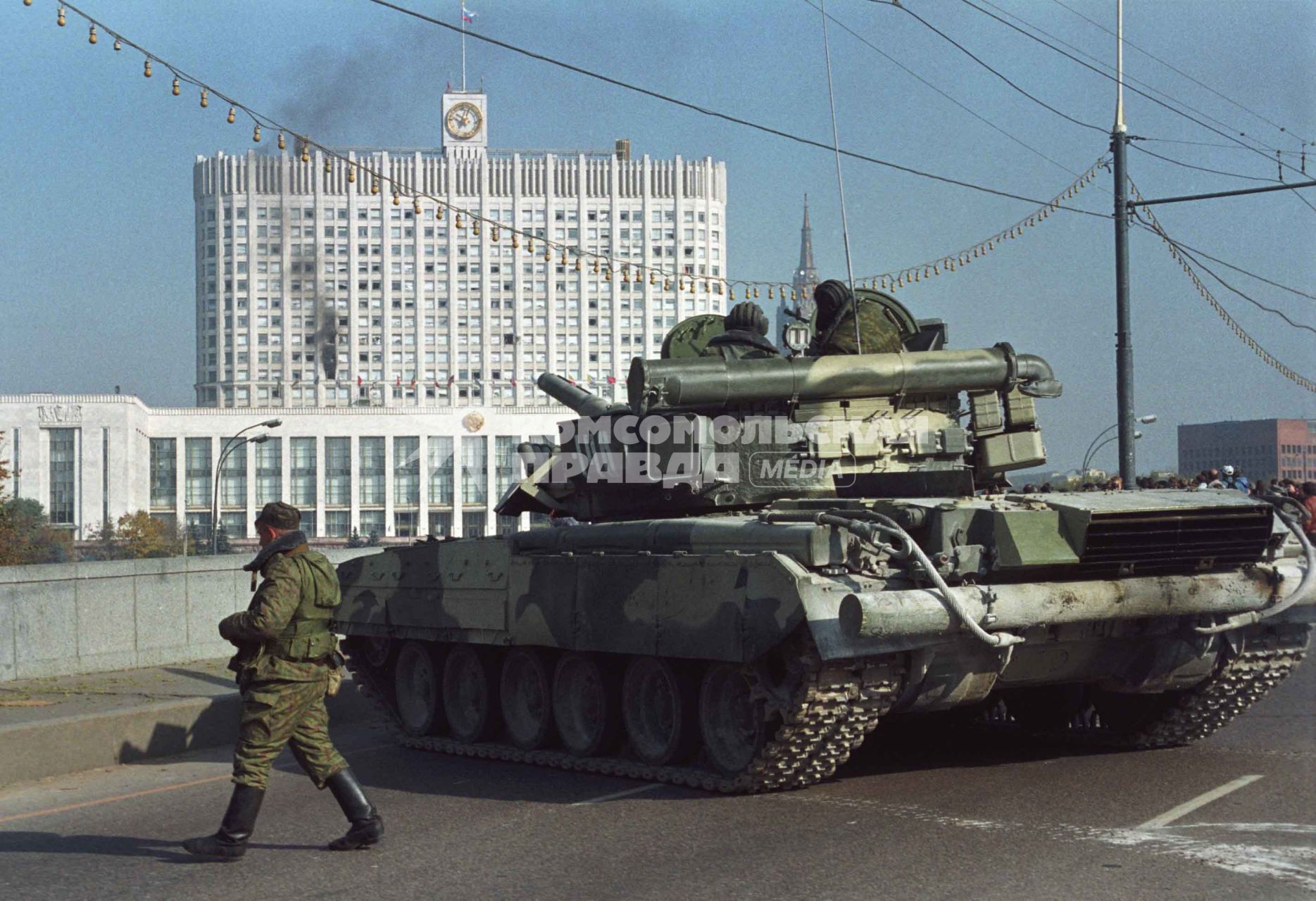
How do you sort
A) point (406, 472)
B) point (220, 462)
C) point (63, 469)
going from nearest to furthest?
point (220, 462)
point (63, 469)
point (406, 472)

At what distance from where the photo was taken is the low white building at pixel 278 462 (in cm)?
11900

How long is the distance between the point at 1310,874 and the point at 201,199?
496 ft

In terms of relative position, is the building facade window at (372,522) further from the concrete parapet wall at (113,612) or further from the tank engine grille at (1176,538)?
the tank engine grille at (1176,538)

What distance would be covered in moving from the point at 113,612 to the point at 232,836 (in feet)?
31.2

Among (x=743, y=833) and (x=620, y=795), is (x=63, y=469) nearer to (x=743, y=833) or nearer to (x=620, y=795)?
(x=620, y=795)

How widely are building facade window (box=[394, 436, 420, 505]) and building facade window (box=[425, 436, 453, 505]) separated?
1001 mm

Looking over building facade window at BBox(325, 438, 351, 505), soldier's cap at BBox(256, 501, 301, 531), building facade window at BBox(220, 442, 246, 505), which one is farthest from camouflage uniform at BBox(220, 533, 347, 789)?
building facade window at BBox(325, 438, 351, 505)

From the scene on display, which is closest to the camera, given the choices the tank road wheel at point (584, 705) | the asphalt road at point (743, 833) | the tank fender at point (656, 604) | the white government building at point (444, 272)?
the asphalt road at point (743, 833)

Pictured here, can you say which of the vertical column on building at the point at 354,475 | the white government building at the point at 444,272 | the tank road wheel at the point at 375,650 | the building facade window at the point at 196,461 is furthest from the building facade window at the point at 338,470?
the tank road wheel at the point at 375,650

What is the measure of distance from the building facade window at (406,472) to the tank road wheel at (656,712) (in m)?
118

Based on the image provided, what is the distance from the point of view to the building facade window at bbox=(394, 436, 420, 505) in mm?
128500

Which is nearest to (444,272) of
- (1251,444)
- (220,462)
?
(220,462)

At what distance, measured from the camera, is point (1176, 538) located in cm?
998

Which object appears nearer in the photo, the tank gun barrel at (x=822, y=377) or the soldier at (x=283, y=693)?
the soldier at (x=283, y=693)
